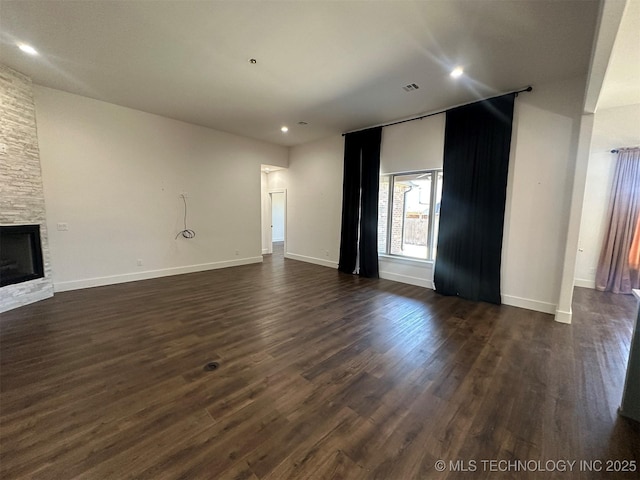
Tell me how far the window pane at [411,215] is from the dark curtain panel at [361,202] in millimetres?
457

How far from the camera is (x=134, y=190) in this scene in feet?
16.6

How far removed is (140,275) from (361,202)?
4.97 meters

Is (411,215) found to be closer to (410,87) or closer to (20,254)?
(410,87)

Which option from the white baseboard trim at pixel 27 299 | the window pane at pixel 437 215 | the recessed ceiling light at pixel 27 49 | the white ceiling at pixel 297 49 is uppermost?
the recessed ceiling light at pixel 27 49

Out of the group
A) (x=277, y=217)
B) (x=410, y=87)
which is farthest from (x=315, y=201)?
(x=277, y=217)

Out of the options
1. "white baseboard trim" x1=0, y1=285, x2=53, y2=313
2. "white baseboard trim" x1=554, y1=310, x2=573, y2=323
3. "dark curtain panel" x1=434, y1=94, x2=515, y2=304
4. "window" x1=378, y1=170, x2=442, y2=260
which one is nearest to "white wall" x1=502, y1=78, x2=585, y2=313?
"dark curtain panel" x1=434, y1=94, x2=515, y2=304

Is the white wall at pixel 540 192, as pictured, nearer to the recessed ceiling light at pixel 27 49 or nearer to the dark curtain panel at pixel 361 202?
the dark curtain panel at pixel 361 202

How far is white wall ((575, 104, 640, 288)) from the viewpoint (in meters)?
4.44

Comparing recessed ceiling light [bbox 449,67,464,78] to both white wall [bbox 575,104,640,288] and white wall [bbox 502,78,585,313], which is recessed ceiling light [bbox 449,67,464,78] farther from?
white wall [bbox 575,104,640,288]

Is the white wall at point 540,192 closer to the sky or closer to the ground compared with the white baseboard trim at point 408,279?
closer to the sky

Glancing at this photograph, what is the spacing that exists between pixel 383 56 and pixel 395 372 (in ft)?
11.5

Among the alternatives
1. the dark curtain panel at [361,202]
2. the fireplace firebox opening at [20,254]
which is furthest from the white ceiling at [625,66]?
the fireplace firebox opening at [20,254]

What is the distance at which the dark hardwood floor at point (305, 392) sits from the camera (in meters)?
1.50

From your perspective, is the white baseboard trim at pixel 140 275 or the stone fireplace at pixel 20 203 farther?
the white baseboard trim at pixel 140 275
